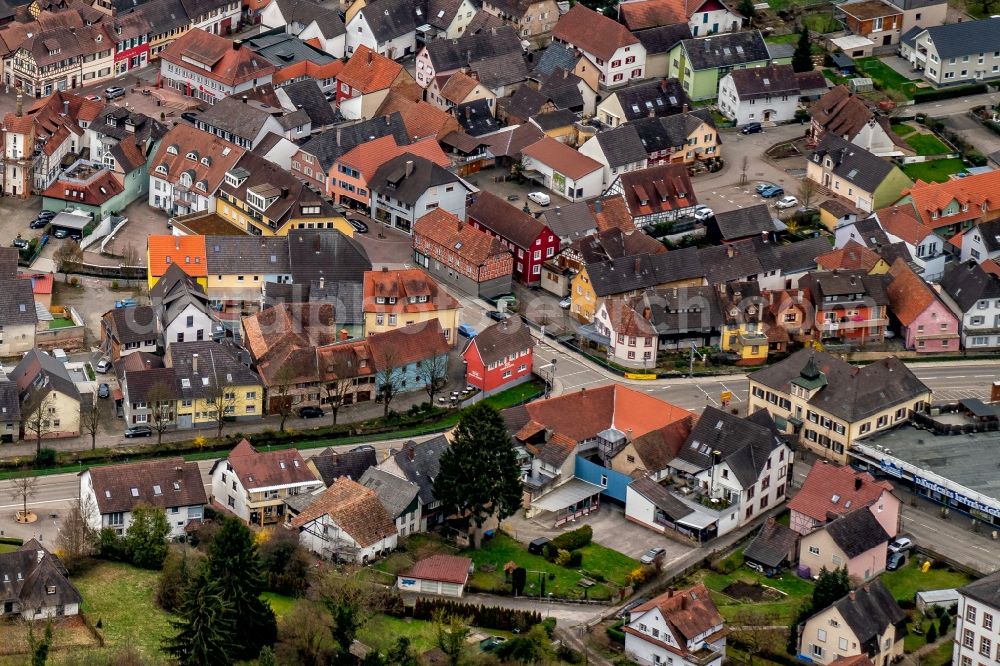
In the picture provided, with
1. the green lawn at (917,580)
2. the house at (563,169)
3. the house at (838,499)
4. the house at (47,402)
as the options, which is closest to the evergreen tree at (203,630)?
the house at (47,402)

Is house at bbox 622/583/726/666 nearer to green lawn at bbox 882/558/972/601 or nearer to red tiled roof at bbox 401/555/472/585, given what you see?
red tiled roof at bbox 401/555/472/585

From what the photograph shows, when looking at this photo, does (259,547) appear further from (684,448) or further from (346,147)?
(346,147)

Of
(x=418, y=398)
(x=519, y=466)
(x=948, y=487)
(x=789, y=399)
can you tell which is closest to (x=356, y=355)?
(x=418, y=398)

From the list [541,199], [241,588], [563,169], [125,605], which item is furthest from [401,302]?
[241,588]

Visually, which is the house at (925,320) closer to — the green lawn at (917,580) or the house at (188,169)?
the green lawn at (917,580)

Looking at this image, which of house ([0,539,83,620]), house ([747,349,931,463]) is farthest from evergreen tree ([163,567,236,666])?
house ([747,349,931,463])

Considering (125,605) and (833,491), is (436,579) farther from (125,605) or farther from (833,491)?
(833,491)
